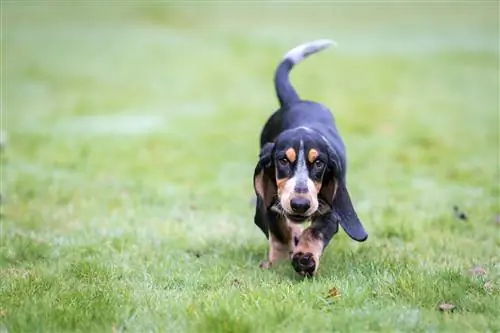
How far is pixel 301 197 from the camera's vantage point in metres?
5.39

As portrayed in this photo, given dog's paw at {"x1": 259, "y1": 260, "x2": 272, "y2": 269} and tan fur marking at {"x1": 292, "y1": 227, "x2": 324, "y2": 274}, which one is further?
dog's paw at {"x1": 259, "y1": 260, "x2": 272, "y2": 269}

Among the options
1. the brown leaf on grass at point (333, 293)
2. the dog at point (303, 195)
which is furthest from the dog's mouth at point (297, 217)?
the brown leaf on grass at point (333, 293)

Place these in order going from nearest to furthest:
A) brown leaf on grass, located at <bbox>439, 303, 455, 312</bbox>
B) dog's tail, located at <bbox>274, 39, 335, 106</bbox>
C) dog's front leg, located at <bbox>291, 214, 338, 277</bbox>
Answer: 1. brown leaf on grass, located at <bbox>439, 303, 455, 312</bbox>
2. dog's front leg, located at <bbox>291, 214, 338, 277</bbox>
3. dog's tail, located at <bbox>274, 39, 335, 106</bbox>

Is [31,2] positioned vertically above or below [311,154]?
below

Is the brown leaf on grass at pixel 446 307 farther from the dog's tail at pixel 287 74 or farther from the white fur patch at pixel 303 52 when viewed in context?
the white fur patch at pixel 303 52

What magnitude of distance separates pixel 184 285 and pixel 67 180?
600 cm

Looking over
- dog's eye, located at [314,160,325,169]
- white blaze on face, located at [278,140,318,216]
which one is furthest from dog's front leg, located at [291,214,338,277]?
dog's eye, located at [314,160,325,169]

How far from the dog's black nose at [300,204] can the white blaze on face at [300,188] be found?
21mm

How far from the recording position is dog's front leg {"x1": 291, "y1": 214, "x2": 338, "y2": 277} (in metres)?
5.62

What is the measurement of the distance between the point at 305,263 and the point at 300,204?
0.48 metres

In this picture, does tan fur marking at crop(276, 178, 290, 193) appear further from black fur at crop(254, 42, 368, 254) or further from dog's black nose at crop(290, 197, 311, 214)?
dog's black nose at crop(290, 197, 311, 214)

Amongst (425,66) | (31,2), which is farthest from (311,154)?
(31,2)

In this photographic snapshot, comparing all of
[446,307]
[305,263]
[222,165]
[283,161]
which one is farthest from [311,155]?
[222,165]

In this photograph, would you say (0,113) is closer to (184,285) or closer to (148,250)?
(148,250)
